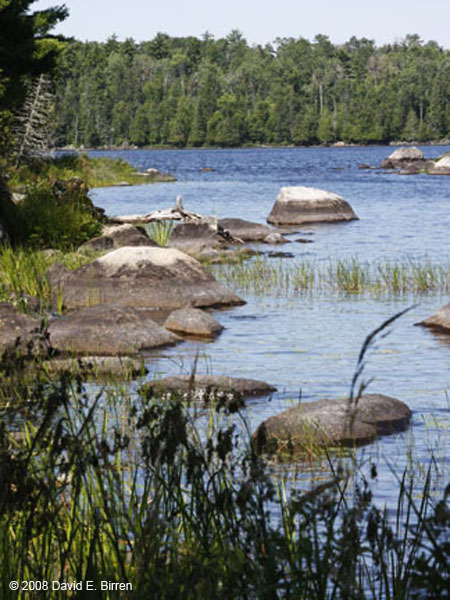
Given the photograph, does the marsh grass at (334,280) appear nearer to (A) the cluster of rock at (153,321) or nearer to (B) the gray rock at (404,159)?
(A) the cluster of rock at (153,321)

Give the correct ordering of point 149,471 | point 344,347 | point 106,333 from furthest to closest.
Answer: point 344,347
point 106,333
point 149,471

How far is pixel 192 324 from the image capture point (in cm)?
1370

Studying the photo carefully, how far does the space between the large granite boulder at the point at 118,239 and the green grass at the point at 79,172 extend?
12691 millimetres

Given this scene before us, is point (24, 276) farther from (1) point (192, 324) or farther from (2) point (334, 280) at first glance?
(2) point (334, 280)

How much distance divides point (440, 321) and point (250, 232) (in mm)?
14154

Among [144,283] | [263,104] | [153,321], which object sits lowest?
[153,321]

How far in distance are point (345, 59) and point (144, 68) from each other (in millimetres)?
39162

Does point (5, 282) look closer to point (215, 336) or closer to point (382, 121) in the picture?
point (215, 336)

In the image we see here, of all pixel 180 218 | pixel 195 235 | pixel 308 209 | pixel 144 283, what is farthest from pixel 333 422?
pixel 308 209

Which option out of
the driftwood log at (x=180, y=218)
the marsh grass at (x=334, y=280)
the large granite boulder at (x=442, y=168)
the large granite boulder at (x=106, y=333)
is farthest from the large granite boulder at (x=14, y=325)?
the large granite boulder at (x=442, y=168)

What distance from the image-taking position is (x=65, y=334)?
40.3 feet

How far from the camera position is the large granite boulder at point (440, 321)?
13.8 metres

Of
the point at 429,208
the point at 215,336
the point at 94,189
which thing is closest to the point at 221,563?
the point at 215,336

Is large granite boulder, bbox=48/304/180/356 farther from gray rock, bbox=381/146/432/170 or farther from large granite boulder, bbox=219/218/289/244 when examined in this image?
gray rock, bbox=381/146/432/170
